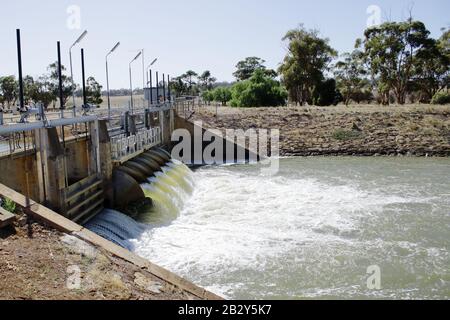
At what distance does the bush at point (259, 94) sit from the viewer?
5297 cm

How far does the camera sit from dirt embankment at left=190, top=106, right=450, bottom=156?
102ft

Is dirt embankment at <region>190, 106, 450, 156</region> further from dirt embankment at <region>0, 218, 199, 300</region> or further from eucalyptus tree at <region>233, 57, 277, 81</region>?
eucalyptus tree at <region>233, 57, 277, 81</region>

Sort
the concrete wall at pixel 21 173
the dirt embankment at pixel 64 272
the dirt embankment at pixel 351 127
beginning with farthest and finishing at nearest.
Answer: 1. the dirt embankment at pixel 351 127
2. the concrete wall at pixel 21 173
3. the dirt embankment at pixel 64 272

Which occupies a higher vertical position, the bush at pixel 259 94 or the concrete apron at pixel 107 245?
the bush at pixel 259 94

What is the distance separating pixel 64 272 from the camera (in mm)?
7254

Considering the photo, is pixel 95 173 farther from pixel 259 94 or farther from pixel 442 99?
pixel 442 99

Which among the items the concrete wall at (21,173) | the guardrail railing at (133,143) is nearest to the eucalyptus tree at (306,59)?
the guardrail railing at (133,143)

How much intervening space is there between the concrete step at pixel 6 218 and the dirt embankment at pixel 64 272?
0.40 feet

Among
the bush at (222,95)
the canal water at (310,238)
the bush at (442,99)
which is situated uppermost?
the bush at (222,95)

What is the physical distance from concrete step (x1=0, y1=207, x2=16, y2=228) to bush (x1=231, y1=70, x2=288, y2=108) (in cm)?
4537

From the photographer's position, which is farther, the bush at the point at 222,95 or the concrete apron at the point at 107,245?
the bush at the point at 222,95

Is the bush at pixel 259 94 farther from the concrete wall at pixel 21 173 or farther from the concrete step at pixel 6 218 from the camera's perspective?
the concrete step at pixel 6 218

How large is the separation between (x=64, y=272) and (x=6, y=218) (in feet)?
5.51
